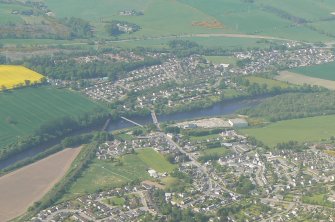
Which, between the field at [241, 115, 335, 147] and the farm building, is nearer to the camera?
the field at [241, 115, 335, 147]

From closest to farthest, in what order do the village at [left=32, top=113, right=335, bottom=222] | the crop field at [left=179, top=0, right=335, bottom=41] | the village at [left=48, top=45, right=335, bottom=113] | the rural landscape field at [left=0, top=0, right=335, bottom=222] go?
the village at [left=32, top=113, right=335, bottom=222], the rural landscape field at [left=0, top=0, right=335, bottom=222], the village at [left=48, top=45, right=335, bottom=113], the crop field at [left=179, top=0, right=335, bottom=41]

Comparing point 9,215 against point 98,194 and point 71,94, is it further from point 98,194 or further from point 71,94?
point 71,94

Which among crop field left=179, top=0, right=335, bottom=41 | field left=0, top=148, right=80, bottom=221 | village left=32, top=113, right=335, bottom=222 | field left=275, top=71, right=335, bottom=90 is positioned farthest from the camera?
crop field left=179, top=0, right=335, bottom=41

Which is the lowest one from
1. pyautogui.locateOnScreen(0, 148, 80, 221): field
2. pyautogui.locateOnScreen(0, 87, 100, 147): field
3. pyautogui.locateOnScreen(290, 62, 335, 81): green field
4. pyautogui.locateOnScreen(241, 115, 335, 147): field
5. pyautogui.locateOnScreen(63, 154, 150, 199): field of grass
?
pyautogui.locateOnScreen(0, 148, 80, 221): field

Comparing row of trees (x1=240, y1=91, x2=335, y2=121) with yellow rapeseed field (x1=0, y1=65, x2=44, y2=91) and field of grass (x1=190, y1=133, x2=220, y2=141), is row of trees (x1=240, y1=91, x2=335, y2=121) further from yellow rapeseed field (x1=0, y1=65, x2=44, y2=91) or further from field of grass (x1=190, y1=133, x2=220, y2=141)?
yellow rapeseed field (x1=0, y1=65, x2=44, y2=91)

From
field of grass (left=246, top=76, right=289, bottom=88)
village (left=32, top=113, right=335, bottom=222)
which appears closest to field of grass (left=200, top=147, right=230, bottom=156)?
village (left=32, top=113, right=335, bottom=222)

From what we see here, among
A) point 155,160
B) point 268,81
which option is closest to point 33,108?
point 155,160
